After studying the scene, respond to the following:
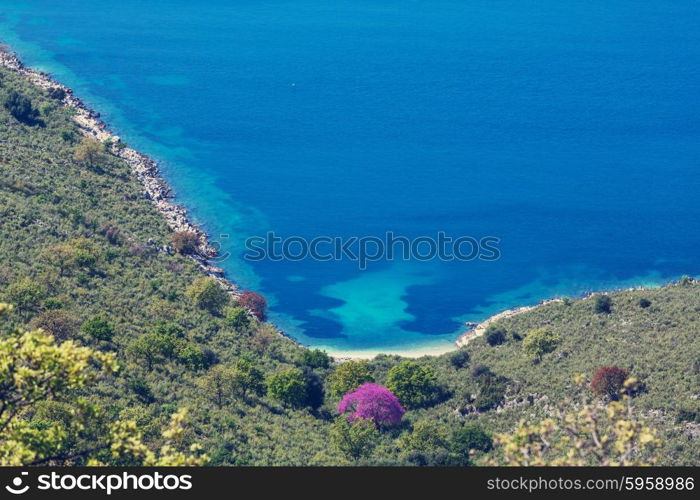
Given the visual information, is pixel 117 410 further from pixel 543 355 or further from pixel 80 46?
pixel 80 46

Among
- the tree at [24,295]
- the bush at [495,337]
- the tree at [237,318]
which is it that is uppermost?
the tree at [237,318]

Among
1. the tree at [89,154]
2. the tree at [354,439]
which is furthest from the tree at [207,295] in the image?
the tree at [89,154]

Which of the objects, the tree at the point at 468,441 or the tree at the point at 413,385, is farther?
the tree at the point at 413,385

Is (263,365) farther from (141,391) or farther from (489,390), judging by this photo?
(489,390)

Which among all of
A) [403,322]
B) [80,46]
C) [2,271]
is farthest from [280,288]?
[80,46]

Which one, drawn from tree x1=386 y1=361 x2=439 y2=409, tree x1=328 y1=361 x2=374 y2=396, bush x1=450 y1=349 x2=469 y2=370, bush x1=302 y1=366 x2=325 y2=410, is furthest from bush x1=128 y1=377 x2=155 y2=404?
bush x1=450 y1=349 x2=469 y2=370

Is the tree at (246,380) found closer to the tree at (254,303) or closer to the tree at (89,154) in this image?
the tree at (254,303)

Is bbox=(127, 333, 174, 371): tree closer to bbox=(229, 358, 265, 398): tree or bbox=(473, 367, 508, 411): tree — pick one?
bbox=(229, 358, 265, 398): tree
